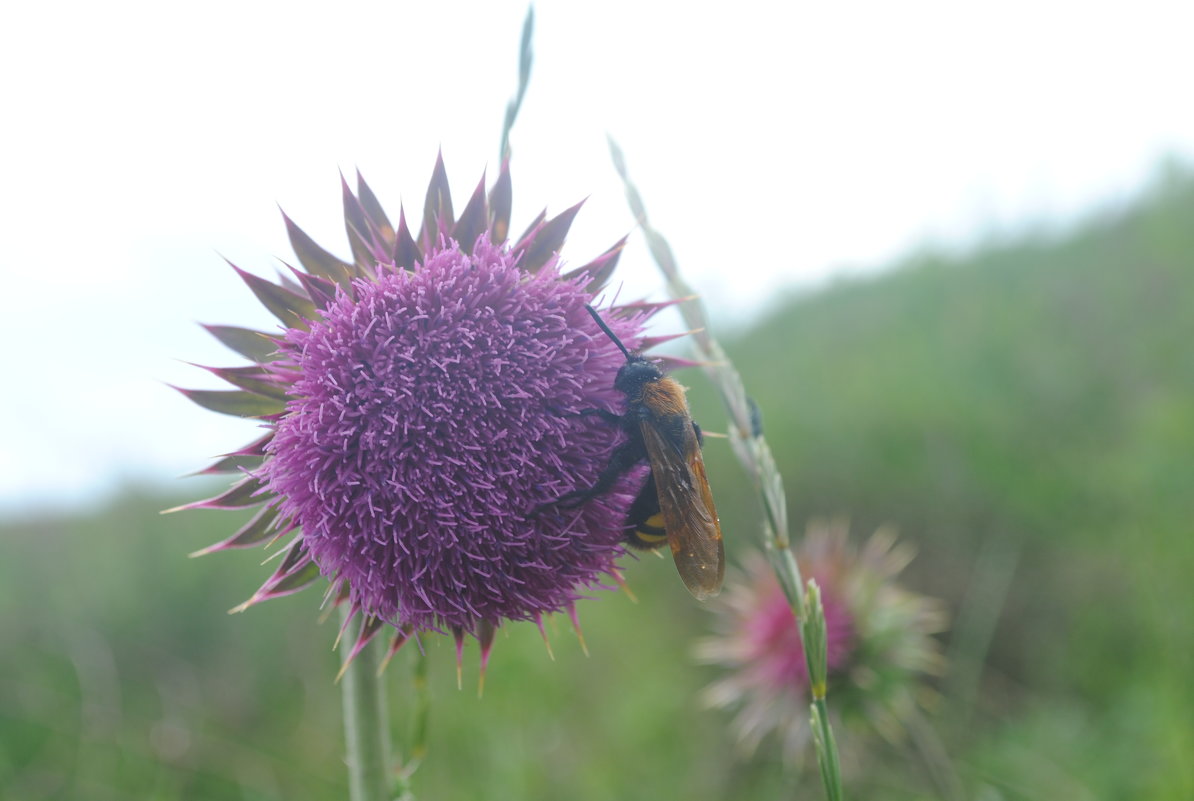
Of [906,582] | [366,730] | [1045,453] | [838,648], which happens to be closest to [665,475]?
[366,730]

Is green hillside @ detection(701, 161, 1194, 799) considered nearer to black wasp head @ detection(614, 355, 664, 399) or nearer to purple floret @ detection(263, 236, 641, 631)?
black wasp head @ detection(614, 355, 664, 399)

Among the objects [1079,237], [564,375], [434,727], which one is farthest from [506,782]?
[1079,237]

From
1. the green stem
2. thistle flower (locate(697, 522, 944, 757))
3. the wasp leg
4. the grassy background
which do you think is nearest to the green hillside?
the grassy background

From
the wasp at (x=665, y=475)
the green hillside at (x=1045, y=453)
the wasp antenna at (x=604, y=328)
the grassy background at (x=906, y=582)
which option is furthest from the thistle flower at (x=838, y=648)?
the wasp antenna at (x=604, y=328)

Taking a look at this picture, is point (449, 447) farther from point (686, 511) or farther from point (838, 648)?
point (838, 648)

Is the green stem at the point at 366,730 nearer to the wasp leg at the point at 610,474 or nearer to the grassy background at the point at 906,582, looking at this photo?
the wasp leg at the point at 610,474

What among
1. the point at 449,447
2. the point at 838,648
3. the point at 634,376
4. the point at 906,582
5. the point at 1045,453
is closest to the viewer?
the point at 449,447
